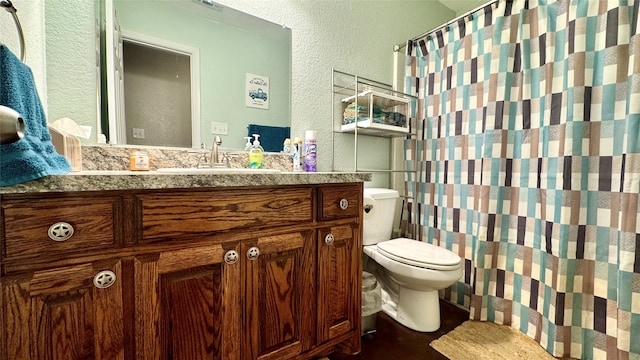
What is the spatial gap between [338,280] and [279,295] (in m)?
0.27

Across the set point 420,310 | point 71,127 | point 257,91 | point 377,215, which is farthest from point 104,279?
point 420,310

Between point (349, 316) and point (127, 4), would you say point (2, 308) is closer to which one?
point (349, 316)

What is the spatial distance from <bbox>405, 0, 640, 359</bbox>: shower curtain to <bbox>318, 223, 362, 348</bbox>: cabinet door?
86cm

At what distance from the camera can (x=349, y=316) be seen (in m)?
1.09

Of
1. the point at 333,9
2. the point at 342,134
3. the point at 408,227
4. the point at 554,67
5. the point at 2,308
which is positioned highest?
the point at 333,9

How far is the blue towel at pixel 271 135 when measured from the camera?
1.39 m

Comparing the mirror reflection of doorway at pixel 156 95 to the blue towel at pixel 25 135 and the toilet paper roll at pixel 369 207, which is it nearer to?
the blue towel at pixel 25 135

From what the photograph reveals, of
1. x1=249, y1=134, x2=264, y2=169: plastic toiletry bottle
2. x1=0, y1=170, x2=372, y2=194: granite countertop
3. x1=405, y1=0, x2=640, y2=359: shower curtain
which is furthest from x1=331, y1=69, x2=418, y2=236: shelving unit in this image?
x1=0, y1=170, x2=372, y2=194: granite countertop

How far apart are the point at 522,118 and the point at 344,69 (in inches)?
43.3

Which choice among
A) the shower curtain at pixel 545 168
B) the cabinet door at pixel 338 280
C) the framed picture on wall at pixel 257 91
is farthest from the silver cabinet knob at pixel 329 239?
the shower curtain at pixel 545 168

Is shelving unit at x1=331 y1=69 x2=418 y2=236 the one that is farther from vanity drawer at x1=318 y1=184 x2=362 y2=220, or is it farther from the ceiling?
the ceiling

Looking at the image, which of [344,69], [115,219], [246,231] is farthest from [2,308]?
[344,69]

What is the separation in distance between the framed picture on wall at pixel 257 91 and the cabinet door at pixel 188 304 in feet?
2.91

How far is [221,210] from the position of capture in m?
0.78
